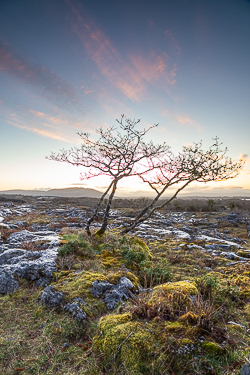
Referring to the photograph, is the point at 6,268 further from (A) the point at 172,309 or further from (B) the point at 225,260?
(B) the point at 225,260

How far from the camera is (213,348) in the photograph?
3.45 meters

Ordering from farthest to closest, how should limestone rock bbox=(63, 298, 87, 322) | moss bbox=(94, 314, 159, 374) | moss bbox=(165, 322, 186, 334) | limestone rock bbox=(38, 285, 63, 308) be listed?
limestone rock bbox=(38, 285, 63, 308), limestone rock bbox=(63, 298, 87, 322), moss bbox=(165, 322, 186, 334), moss bbox=(94, 314, 159, 374)

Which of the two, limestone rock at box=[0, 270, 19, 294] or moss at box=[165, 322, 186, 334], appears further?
limestone rock at box=[0, 270, 19, 294]

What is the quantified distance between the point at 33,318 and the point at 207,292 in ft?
16.9

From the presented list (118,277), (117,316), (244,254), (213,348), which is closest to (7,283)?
(118,277)

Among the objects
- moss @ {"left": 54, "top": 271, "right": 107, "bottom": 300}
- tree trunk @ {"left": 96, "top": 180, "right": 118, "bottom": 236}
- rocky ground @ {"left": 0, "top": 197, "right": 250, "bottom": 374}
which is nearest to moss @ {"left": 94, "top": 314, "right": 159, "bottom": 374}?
rocky ground @ {"left": 0, "top": 197, "right": 250, "bottom": 374}

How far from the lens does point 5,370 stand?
11.0ft

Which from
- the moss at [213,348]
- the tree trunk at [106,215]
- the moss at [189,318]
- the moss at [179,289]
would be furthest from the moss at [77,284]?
the tree trunk at [106,215]

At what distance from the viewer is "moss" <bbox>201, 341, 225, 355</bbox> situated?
135 inches

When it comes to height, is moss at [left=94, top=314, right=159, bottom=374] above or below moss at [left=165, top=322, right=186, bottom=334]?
below

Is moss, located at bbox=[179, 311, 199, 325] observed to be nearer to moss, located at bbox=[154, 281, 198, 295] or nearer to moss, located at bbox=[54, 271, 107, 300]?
moss, located at bbox=[154, 281, 198, 295]

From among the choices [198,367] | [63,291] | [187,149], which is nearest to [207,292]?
[198,367]

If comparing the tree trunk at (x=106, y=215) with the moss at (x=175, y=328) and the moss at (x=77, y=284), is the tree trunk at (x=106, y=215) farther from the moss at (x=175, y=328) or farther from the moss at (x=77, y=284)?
the moss at (x=175, y=328)

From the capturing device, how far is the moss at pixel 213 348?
135 inches
